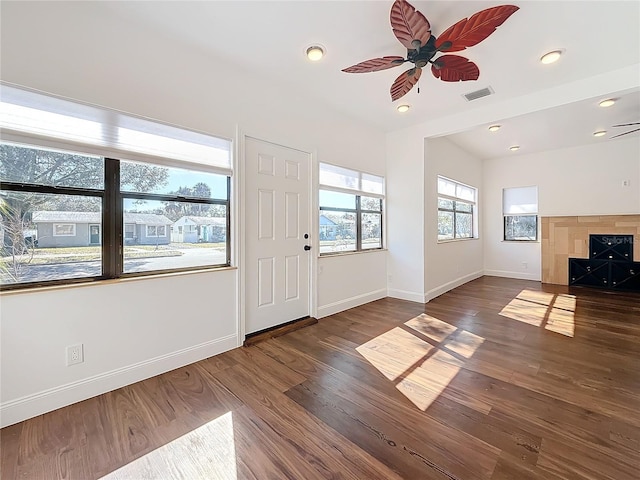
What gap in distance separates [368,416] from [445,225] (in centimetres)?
448

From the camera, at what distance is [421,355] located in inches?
104

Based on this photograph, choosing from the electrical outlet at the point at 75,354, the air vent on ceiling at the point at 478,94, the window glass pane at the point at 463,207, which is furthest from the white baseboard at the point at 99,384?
the window glass pane at the point at 463,207

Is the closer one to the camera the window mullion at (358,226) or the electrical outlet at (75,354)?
the electrical outlet at (75,354)

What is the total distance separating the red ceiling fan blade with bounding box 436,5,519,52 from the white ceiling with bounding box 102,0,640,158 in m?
0.33

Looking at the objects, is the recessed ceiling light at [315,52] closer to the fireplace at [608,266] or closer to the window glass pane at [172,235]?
the window glass pane at [172,235]

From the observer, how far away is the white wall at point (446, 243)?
4543 millimetres

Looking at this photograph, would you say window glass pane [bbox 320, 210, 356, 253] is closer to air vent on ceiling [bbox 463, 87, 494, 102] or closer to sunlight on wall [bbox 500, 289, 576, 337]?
air vent on ceiling [bbox 463, 87, 494, 102]

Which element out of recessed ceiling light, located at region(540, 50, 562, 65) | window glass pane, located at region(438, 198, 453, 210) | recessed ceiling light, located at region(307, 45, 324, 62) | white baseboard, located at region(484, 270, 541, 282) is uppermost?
recessed ceiling light, located at region(540, 50, 562, 65)

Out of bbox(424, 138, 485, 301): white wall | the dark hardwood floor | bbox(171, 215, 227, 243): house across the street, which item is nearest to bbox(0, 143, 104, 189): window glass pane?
bbox(171, 215, 227, 243): house across the street

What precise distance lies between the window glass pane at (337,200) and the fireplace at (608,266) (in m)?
4.91

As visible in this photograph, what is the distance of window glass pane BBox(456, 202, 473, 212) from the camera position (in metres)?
6.04

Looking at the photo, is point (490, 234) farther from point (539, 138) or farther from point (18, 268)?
point (18, 268)

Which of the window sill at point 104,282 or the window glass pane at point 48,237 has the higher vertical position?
the window glass pane at point 48,237

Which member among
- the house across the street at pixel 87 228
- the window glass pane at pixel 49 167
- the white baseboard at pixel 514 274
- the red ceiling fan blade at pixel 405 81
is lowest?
the white baseboard at pixel 514 274
